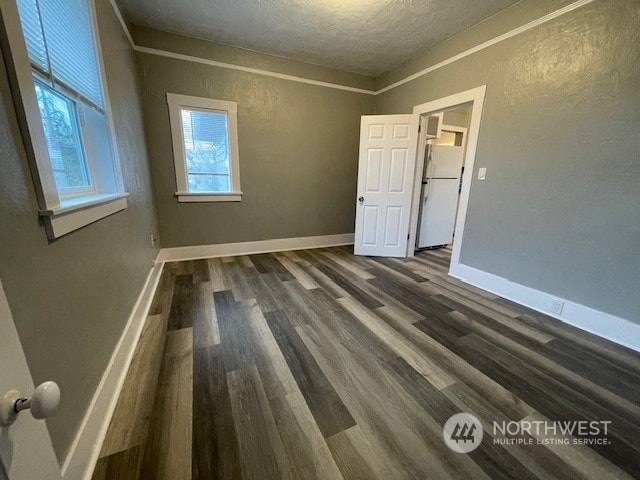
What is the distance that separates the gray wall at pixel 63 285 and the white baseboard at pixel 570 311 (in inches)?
129

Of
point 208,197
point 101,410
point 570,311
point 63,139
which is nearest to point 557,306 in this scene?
point 570,311

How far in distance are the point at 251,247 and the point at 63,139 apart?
270 centimetres

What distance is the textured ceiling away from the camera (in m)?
2.39

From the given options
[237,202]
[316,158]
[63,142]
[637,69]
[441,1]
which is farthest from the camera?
[316,158]

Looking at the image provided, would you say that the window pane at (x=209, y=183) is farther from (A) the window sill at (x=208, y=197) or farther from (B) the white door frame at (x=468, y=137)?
(B) the white door frame at (x=468, y=137)

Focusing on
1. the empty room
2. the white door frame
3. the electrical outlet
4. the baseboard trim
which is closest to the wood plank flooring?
the empty room

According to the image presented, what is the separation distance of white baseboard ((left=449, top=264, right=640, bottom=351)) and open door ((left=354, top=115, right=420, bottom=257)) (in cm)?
122

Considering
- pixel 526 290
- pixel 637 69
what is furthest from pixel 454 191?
pixel 637 69

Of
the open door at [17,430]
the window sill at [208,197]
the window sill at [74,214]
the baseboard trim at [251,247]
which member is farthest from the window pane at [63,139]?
the baseboard trim at [251,247]

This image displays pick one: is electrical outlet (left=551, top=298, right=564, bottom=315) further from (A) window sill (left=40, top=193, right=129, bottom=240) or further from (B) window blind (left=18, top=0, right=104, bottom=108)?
(B) window blind (left=18, top=0, right=104, bottom=108)

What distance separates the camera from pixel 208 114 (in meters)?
3.31

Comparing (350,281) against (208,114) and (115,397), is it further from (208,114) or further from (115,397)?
(208,114)

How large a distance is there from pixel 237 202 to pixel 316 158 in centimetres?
143

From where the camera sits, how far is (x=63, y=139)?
51.0 inches
